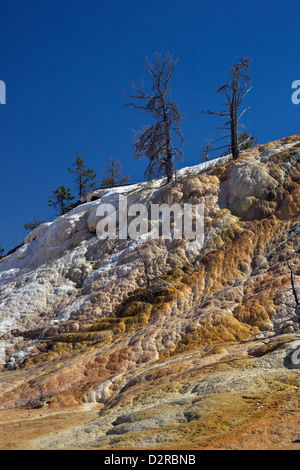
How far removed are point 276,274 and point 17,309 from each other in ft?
36.5

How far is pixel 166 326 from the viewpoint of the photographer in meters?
15.7

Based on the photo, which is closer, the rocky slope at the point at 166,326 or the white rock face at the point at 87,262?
the rocky slope at the point at 166,326

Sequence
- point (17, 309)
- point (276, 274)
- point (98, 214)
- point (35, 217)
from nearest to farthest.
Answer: point (276, 274) → point (17, 309) → point (98, 214) → point (35, 217)

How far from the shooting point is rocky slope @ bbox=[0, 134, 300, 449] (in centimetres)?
828

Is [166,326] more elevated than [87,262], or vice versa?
[87,262]

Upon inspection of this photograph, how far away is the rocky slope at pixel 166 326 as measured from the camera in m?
8.28

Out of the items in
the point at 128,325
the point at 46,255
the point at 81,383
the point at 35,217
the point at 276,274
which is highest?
the point at 35,217

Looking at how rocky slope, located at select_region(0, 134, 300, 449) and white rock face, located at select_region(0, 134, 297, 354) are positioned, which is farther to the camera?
white rock face, located at select_region(0, 134, 297, 354)

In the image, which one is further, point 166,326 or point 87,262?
point 87,262

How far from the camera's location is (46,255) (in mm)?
25609
